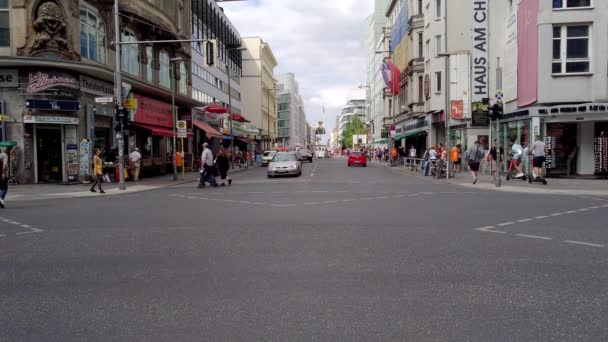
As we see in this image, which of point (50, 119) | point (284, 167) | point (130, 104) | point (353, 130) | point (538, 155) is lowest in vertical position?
point (284, 167)

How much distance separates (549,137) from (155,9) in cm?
2330

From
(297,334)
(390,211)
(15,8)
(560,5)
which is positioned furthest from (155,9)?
(297,334)

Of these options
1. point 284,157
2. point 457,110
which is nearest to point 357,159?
point 457,110

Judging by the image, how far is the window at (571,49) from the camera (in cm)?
2378

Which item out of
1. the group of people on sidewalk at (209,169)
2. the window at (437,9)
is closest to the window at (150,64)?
the group of people on sidewalk at (209,169)

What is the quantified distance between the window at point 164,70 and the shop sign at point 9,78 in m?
12.8

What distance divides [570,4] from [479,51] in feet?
24.2

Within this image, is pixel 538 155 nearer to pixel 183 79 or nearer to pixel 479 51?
pixel 479 51

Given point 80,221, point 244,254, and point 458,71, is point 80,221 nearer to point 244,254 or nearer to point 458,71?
point 244,254

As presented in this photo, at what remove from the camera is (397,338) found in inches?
163

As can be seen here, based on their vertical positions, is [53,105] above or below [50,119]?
above

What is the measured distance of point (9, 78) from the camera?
22734 millimetres

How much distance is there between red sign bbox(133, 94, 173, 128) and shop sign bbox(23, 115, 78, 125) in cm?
551

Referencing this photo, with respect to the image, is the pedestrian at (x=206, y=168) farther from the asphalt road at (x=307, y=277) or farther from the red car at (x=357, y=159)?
the red car at (x=357, y=159)
